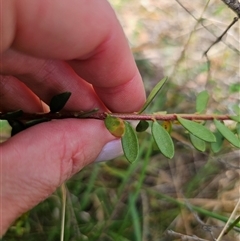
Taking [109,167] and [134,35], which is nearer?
[109,167]

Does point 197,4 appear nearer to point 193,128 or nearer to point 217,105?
point 217,105

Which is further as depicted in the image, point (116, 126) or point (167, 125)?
point (167, 125)

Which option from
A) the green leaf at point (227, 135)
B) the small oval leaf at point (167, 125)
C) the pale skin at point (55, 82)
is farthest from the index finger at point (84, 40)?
the green leaf at point (227, 135)

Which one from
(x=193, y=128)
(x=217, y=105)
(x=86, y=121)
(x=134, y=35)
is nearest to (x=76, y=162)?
(x=86, y=121)

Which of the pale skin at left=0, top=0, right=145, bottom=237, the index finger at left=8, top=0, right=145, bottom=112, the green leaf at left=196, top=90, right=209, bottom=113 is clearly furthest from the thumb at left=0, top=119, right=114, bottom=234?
the green leaf at left=196, top=90, right=209, bottom=113

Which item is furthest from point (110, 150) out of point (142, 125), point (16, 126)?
point (16, 126)

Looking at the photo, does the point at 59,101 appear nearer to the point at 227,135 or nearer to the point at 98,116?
the point at 98,116

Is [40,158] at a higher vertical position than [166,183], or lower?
higher
